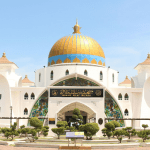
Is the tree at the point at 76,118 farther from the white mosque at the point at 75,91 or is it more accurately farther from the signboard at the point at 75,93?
the signboard at the point at 75,93

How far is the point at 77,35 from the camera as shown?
106ft

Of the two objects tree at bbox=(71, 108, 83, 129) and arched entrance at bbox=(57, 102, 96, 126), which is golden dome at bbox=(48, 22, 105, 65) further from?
tree at bbox=(71, 108, 83, 129)

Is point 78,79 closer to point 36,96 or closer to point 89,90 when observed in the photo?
point 89,90

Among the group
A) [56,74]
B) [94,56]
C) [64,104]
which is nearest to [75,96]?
[64,104]

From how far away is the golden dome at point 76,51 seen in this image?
100 feet

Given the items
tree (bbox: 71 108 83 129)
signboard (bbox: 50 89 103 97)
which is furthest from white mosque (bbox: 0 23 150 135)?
tree (bbox: 71 108 83 129)

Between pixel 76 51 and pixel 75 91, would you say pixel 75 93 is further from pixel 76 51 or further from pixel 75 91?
pixel 76 51

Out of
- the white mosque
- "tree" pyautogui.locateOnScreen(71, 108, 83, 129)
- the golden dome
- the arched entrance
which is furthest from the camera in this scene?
the golden dome

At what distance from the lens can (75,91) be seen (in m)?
27.7

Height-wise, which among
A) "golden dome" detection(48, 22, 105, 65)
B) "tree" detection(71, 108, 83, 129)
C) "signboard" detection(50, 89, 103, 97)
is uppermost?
"golden dome" detection(48, 22, 105, 65)

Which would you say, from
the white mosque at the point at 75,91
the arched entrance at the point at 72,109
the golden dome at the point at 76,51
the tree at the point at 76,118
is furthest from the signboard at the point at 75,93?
the tree at the point at 76,118

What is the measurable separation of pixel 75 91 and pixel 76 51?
198 inches

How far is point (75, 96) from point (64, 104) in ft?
4.29

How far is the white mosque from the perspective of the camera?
2755cm
